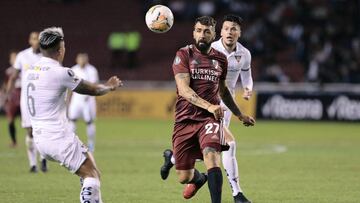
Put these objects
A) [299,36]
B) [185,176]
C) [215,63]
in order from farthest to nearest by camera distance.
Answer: [299,36] → [185,176] → [215,63]

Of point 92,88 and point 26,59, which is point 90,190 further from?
point 26,59

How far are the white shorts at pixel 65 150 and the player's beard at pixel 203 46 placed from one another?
2.15m

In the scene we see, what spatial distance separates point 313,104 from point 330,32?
428 centimetres

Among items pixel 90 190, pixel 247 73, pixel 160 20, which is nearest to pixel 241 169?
pixel 247 73

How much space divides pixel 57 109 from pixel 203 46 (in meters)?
2.13

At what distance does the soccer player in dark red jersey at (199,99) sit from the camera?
10.5 metres

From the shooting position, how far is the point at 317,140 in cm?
2450

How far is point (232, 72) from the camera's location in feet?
41.3

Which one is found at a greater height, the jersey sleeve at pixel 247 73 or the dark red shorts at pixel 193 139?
the jersey sleeve at pixel 247 73

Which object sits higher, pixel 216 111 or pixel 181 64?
pixel 181 64

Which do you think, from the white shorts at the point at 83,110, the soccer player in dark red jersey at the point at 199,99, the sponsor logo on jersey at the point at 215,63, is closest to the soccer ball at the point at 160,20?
the soccer player in dark red jersey at the point at 199,99

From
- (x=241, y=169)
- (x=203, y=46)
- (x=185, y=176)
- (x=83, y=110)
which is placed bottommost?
(x=241, y=169)

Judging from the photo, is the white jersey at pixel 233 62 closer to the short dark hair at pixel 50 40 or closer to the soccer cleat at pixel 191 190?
the soccer cleat at pixel 191 190

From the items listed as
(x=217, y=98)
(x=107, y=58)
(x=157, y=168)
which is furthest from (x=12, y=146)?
(x=107, y=58)
